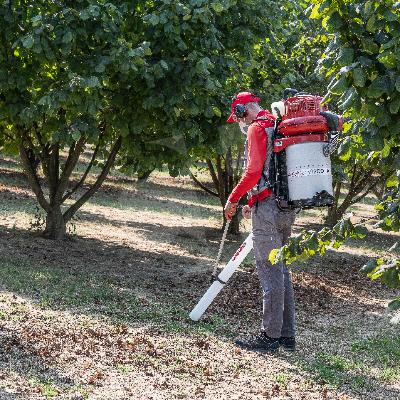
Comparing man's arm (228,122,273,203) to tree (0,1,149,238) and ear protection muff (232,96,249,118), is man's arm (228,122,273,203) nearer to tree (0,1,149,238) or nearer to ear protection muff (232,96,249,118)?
ear protection muff (232,96,249,118)

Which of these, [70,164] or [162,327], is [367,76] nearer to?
[162,327]

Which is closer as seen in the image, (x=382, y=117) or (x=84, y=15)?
(x=382, y=117)

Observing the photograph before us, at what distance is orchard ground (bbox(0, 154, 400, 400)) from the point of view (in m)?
3.61

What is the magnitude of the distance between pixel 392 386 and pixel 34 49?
4684mm

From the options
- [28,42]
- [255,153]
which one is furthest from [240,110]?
[28,42]

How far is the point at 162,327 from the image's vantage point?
15.6 feet

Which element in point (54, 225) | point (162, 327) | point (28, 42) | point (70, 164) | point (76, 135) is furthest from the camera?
point (54, 225)

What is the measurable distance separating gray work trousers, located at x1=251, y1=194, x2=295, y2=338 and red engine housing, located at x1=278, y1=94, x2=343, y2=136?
0.65m

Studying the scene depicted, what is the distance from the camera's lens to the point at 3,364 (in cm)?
359

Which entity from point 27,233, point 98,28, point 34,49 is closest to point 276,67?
point 98,28

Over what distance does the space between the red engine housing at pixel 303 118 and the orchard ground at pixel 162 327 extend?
6.11ft

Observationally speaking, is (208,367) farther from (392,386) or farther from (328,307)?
(328,307)

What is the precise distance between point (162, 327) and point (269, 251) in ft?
4.31

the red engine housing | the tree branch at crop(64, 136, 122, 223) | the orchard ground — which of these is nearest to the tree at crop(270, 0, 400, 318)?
the red engine housing
